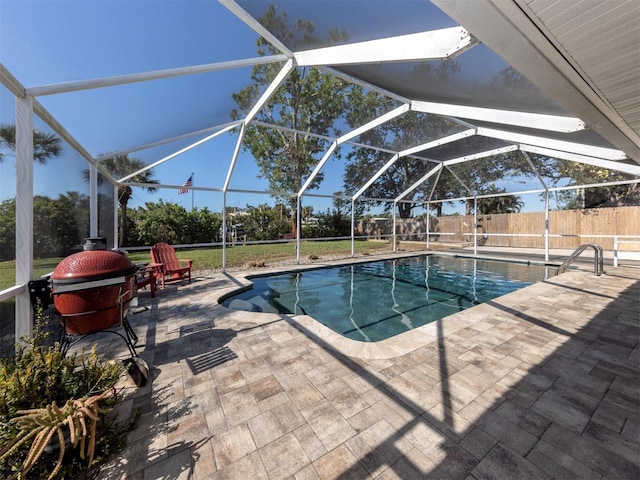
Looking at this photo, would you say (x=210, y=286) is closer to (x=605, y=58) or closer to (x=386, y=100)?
(x=386, y=100)

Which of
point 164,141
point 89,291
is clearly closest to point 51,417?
point 89,291

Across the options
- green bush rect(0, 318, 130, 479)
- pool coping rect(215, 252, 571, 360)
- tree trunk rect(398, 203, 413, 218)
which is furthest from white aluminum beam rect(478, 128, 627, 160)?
tree trunk rect(398, 203, 413, 218)

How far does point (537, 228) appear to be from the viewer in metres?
12.6

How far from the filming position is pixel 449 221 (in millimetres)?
15844

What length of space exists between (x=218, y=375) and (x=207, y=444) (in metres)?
0.83

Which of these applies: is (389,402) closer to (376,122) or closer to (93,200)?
(376,122)

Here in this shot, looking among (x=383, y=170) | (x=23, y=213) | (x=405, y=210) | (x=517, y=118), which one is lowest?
(x=23, y=213)

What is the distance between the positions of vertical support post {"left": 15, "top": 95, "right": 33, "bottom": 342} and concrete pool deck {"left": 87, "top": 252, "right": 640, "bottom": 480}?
0.88 meters

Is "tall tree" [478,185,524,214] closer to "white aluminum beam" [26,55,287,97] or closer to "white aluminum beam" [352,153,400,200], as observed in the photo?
"white aluminum beam" [352,153,400,200]

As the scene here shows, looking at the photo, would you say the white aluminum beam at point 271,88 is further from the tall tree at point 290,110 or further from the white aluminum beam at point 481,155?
the white aluminum beam at point 481,155

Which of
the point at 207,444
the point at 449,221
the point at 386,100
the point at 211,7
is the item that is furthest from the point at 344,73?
the point at 449,221

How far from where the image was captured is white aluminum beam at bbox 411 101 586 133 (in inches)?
142

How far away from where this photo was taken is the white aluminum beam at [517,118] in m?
3.60

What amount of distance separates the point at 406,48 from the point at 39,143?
4433 mm
